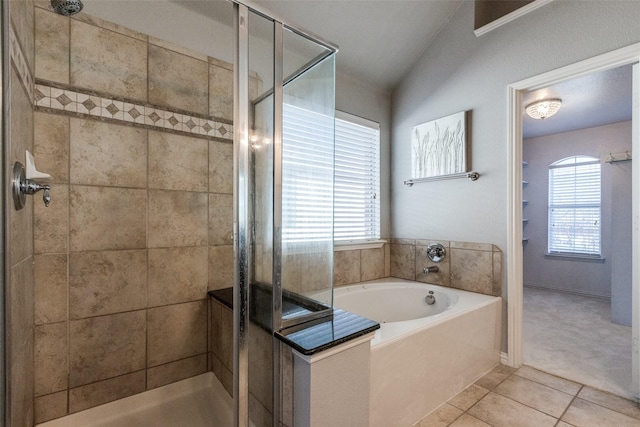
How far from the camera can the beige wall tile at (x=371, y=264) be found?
274 cm

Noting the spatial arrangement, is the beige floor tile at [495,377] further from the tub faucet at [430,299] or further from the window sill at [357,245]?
the window sill at [357,245]

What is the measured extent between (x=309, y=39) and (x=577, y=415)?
2397 mm

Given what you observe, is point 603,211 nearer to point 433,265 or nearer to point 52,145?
point 433,265

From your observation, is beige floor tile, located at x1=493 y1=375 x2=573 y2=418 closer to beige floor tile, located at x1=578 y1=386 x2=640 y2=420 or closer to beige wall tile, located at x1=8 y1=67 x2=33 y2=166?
beige floor tile, located at x1=578 y1=386 x2=640 y2=420

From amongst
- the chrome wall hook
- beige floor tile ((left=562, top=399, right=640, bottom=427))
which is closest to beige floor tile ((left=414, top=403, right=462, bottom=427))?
beige floor tile ((left=562, top=399, right=640, bottom=427))

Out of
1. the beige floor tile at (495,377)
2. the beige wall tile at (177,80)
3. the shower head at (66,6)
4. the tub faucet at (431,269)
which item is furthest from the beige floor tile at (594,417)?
the shower head at (66,6)

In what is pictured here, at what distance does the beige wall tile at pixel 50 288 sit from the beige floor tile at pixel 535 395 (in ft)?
8.36

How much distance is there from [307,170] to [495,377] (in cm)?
196

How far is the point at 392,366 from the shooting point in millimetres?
1437

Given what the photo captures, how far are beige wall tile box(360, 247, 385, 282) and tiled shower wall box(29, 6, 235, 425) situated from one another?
4.17ft

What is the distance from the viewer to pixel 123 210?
166cm

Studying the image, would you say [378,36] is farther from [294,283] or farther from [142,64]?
[294,283]

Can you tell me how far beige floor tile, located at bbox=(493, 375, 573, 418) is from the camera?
1665 mm

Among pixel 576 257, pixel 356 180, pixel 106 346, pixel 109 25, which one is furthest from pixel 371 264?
pixel 576 257
